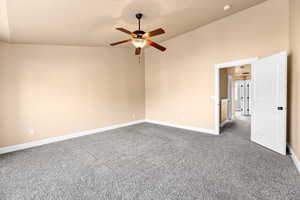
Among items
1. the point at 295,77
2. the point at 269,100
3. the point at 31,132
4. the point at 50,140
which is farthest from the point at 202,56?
the point at 31,132

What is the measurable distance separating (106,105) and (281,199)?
182 inches

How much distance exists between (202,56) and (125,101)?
312cm

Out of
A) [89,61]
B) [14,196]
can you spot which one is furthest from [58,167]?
[89,61]

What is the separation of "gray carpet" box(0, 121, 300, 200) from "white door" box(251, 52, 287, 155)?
0.26 meters

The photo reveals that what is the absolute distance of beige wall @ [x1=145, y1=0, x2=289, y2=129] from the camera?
3029 mm

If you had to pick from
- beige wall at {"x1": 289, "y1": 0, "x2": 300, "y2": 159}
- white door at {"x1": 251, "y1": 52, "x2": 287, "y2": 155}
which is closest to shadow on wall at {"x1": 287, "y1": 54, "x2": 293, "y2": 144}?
beige wall at {"x1": 289, "y1": 0, "x2": 300, "y2": 159}

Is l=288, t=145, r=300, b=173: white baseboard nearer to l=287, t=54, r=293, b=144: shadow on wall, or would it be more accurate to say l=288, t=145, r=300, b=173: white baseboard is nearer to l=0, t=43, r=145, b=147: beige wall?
l=287, t=54, r=293, b=144: shadow on wall

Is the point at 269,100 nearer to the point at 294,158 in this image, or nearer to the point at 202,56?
the point at 294,158

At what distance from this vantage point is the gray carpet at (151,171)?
5.98 ft

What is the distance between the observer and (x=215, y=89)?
396 centimetres

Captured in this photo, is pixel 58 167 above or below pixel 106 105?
below

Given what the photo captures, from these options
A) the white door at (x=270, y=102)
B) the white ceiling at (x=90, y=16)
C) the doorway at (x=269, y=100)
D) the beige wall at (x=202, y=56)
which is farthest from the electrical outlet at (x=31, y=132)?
the white door at (x=270, y=102)

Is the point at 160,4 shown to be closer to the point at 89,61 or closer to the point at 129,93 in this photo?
the point at 89,61

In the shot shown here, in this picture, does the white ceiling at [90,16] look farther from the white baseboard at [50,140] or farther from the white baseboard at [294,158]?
the white baseboard at [294,158]
